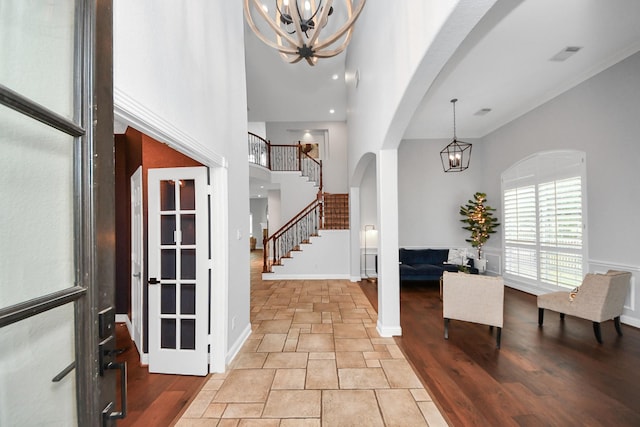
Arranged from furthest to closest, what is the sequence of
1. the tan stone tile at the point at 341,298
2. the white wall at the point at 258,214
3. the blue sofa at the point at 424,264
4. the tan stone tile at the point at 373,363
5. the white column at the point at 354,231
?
the white wall at the point at 258,214, the white column at the point at 354,231, the blue sofa at the point at 424,264, the tan stone tile at the point at 341,298, the tan stone tile at the point at 373,363

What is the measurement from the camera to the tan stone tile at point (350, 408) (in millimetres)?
2199

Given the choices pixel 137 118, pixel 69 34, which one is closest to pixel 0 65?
pixel 69 34

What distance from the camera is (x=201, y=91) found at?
2582 millimetres

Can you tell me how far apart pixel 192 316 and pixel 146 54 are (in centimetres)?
240

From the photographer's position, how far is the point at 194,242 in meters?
2.96

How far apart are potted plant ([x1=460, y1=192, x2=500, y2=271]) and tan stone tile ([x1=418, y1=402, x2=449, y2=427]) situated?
522cm

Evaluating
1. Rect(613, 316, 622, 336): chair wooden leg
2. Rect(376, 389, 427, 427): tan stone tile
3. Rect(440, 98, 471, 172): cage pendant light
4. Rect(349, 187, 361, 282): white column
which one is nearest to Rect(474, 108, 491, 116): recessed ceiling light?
Rect(440, 98, 471, 172): cage pendant light

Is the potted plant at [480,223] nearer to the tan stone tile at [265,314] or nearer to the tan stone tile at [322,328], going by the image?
the tan stone tile at [322,328]

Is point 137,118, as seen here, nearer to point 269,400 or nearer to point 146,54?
point 146,54

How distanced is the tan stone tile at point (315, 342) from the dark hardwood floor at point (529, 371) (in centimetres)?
93

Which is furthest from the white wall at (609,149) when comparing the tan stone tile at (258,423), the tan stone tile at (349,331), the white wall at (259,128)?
the white wall at (259,128)

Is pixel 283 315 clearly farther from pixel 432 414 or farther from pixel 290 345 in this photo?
pixel 432 414

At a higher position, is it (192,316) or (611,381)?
(192,316)

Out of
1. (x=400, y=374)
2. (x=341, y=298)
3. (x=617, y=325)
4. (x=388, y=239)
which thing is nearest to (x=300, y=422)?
(x=400, y=374)
